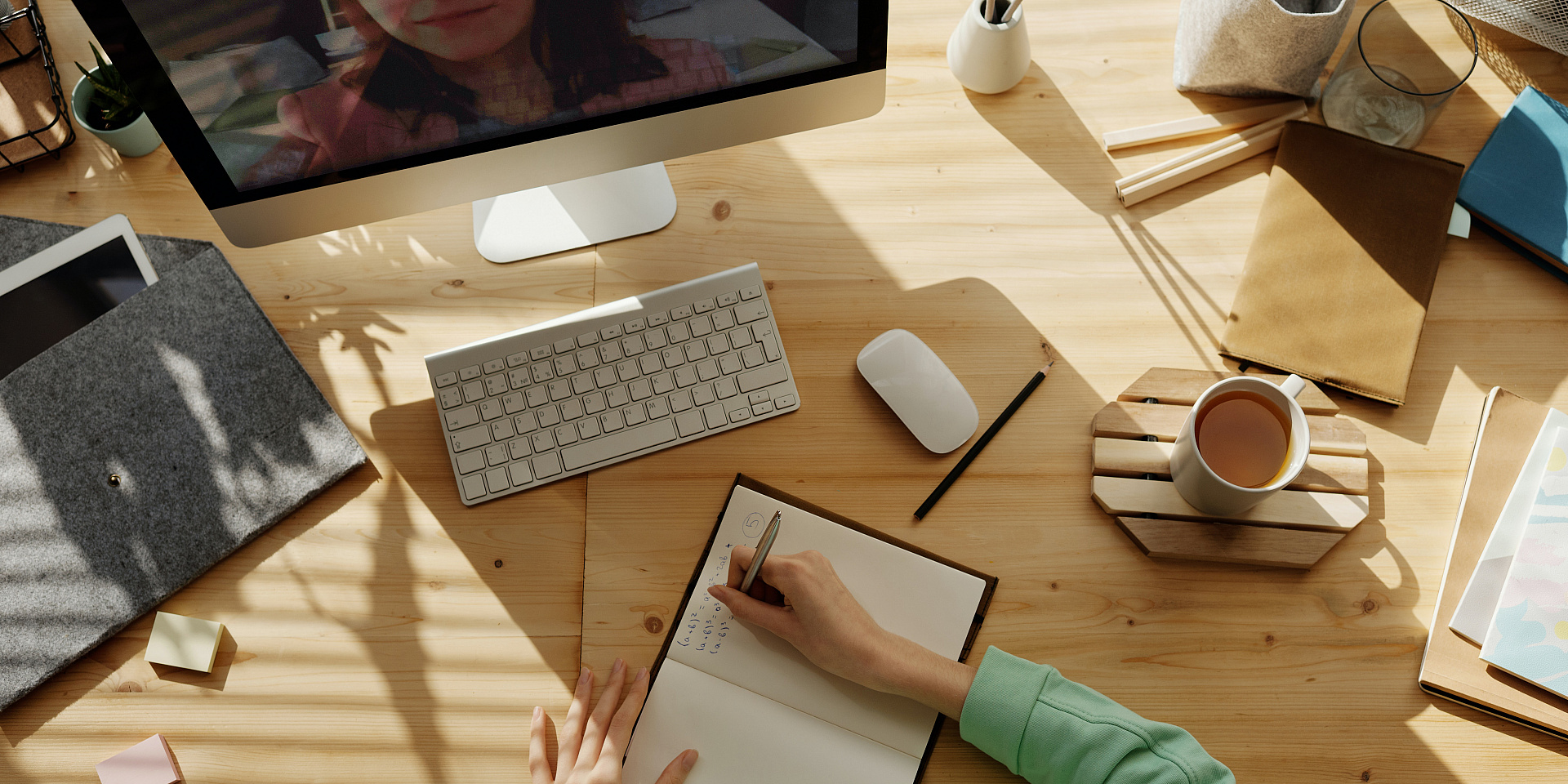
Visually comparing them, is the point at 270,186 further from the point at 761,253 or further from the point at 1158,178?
the point at 1158,178

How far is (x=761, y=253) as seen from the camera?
2.75 feet

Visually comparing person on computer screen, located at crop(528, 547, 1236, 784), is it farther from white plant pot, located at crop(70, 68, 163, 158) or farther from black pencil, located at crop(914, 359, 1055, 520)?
white plant pot, located at crop(70, 68, 163, 158)

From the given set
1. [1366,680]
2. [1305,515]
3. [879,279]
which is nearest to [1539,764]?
[1366,680]

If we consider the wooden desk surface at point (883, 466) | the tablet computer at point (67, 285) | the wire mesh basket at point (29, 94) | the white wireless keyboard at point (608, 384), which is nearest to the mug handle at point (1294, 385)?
the wooden desk surface at point (883, 466)

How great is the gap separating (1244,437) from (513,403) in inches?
24.4

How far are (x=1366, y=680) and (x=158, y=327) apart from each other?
3.58ft

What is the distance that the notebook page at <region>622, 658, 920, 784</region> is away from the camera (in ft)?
2.13

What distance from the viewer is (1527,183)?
804 millimetres

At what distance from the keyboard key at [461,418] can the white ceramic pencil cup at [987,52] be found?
0.60 meters

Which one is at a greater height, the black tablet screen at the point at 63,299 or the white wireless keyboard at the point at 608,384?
the black tablet screen at the point at 63,299

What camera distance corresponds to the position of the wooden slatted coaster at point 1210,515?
2.31ft

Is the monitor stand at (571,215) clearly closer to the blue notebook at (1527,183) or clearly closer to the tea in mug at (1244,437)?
the tea in mug at (1244,437)

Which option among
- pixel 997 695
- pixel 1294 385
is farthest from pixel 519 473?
pixel 1294 385

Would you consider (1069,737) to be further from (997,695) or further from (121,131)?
(121,131)
